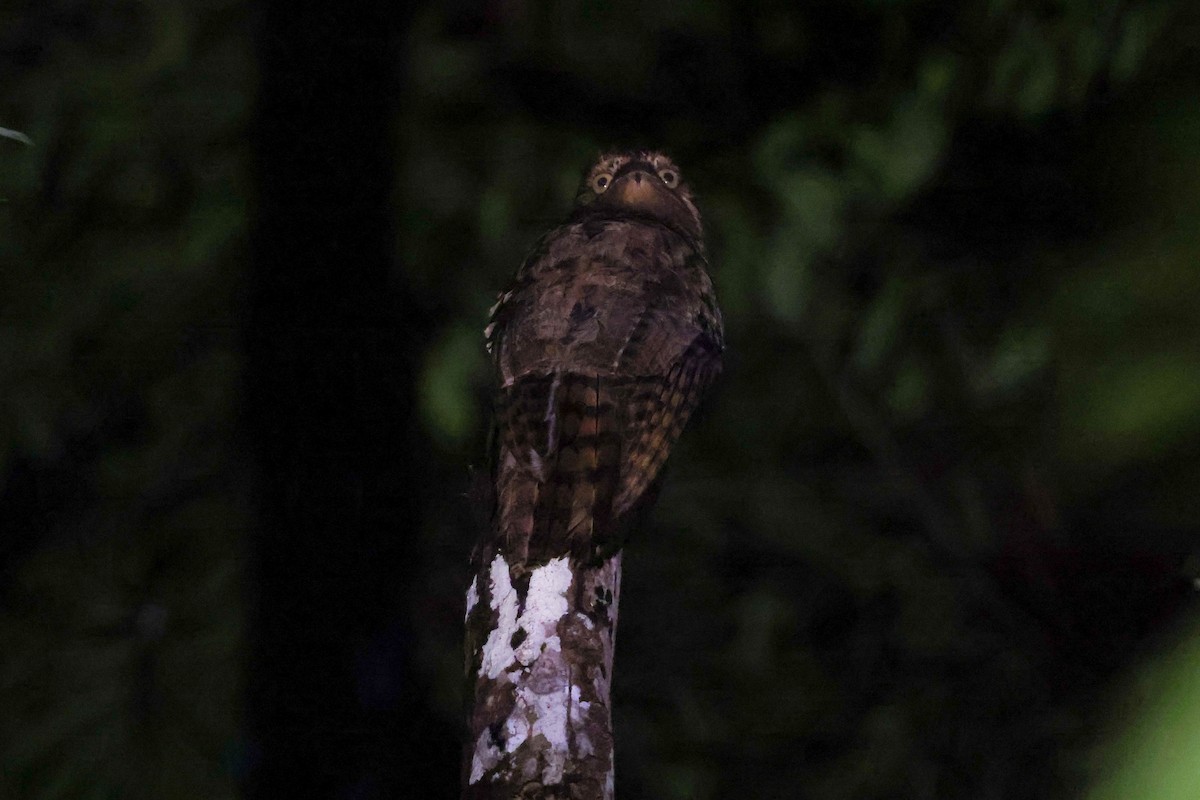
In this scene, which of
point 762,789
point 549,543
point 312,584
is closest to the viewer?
point 549,543

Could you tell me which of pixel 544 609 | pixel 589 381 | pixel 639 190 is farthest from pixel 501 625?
pixel 639 190

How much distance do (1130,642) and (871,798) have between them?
0.76 metres

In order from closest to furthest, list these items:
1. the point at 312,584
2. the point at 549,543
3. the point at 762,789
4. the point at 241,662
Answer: the point at 549,543 → the point at 312,584 → the point at 241,662 → the point at 762,789

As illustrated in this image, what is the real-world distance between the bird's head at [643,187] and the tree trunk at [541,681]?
5.04 feet

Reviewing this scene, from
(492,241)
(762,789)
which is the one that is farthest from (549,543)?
(762,789)

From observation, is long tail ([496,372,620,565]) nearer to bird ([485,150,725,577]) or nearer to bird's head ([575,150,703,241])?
bird ([485,150,725,577])

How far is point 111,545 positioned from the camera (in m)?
3.71

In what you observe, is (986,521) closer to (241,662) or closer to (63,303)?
(241,662)

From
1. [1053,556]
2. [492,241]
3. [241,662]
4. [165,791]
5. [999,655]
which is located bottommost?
[165,791]

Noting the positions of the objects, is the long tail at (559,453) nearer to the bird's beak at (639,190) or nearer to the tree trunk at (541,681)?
the tree trunk at (541,681)

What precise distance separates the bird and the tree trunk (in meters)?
0.05

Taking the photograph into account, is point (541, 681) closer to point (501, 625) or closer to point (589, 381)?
point (501, 625)

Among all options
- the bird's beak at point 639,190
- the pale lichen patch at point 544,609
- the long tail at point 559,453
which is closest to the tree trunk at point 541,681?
the pale lichen patch at point 544,609

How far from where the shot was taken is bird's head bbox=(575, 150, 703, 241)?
143 inches
